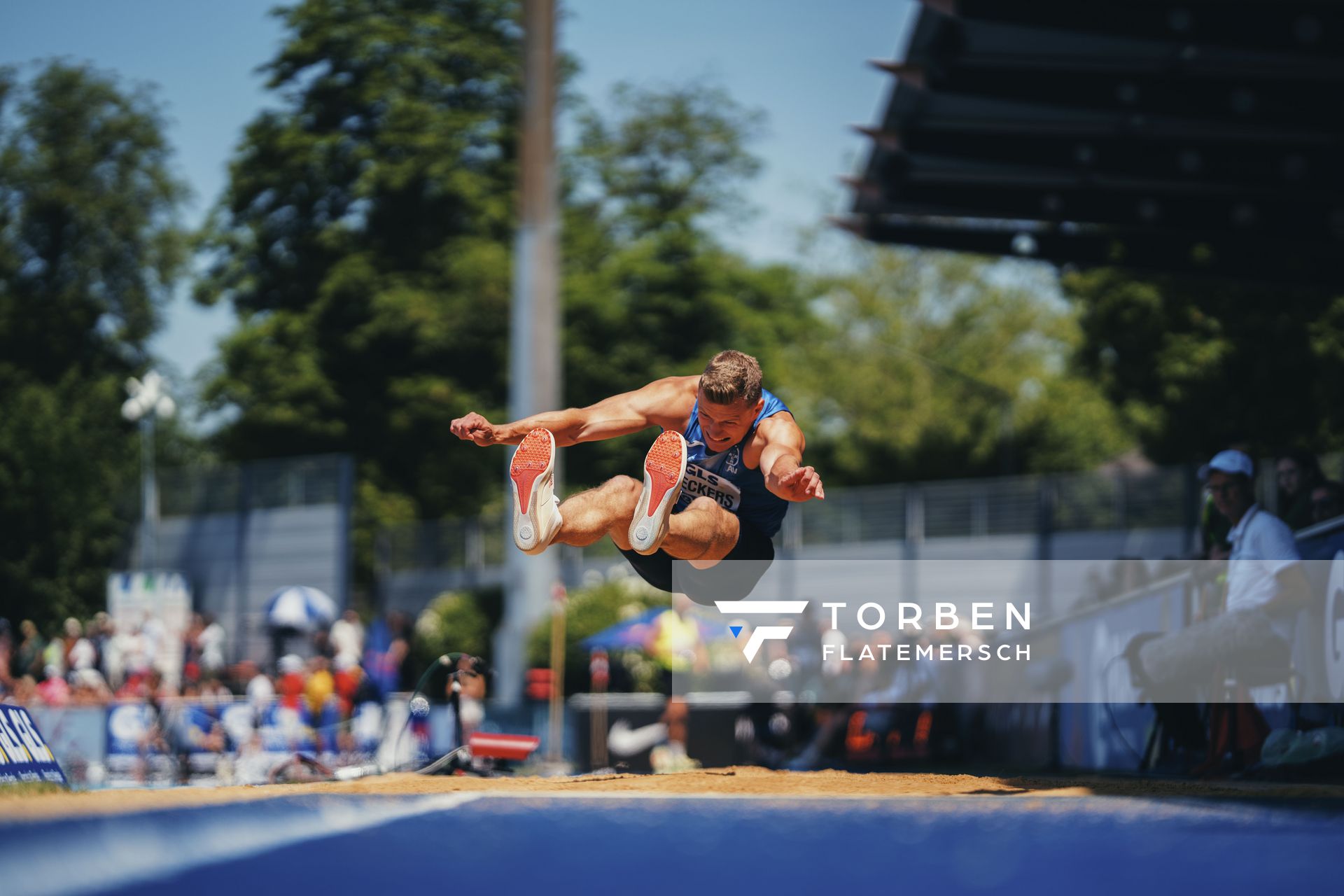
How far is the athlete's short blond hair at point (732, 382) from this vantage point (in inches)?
333

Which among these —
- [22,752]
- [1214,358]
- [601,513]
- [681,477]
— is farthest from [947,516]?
[22,752]

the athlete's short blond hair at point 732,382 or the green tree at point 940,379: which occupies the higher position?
the green tree at point 940,379

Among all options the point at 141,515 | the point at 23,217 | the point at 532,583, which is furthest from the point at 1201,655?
the point at 23,217

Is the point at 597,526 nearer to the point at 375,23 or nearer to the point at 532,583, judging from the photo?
the point at 532,583

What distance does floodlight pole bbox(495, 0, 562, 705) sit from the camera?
24.2m

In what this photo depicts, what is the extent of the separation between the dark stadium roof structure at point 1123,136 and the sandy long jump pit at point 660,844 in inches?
295

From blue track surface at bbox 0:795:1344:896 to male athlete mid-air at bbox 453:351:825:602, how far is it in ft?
5.58

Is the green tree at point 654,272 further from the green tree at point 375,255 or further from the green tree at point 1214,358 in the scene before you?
the green tree at point 1214,358

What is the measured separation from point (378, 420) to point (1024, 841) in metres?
37.5

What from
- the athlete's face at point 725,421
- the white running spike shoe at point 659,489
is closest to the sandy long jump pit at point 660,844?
the white running spike shoe at point 659,489

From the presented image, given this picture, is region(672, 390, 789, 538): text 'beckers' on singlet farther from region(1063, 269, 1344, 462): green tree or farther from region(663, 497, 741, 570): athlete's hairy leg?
region(1063, 269, 1344, 462): green tree

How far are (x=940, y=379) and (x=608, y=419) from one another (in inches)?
1761

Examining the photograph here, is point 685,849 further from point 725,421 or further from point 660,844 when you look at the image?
point 725,421

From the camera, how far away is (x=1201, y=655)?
10469 mm
